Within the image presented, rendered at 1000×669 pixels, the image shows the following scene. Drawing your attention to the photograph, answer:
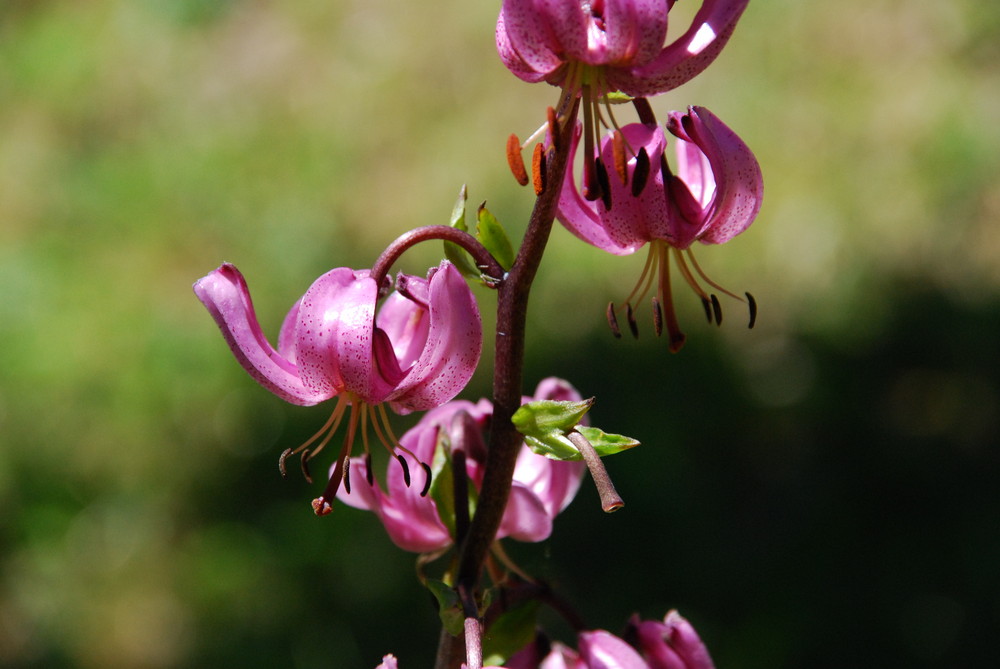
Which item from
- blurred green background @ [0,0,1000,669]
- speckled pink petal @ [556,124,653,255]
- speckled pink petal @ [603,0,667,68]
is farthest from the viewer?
blurred green background @ [0,0,1000,669]

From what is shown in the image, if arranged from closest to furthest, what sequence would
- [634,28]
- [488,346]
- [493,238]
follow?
1. [634,28]
2. [493,238]
3. [488,346]

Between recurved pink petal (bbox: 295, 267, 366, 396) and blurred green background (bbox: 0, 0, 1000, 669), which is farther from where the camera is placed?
blurred green background (bbox: 0, 0, 1000, 669)

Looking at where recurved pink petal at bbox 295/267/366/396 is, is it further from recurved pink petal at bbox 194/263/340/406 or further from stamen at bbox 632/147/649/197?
stamen at bbox 632/147/649/197

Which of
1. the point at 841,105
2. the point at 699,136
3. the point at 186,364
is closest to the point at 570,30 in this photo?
the point at 699,136

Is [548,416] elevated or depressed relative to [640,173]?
depressed

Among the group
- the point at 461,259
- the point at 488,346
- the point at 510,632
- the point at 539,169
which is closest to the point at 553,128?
the point at 539,169

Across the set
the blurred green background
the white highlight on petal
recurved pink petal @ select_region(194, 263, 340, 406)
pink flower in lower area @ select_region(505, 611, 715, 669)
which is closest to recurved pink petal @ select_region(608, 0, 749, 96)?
the white highlight on petal

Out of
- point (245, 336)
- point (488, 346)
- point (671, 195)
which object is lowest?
point (488, 346)

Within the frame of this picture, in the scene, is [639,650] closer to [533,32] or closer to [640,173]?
[640,173]
